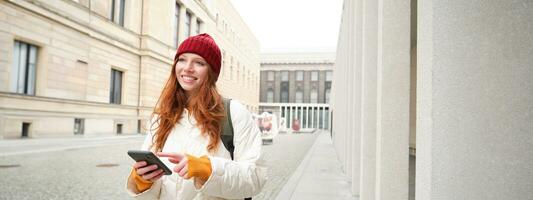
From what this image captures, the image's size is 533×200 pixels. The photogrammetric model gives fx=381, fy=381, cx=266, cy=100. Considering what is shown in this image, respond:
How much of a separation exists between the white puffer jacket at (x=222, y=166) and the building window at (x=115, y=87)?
23.8 m

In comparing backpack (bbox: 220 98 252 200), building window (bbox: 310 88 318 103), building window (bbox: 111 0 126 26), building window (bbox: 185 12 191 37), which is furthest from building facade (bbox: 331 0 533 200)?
building window (bbox: 310 88 318 103)

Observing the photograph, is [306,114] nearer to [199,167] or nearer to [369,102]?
[369,102]

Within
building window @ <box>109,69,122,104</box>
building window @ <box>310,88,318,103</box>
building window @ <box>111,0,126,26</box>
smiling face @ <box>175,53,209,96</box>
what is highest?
building window @ <box>111,0,126,26</box>

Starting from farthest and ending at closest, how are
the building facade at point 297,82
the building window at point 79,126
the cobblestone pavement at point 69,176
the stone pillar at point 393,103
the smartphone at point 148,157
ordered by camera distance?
the building facade at point 297,82 → the building window at point 79,126 → the cobblestone pavement at point 69,176 → the stone pillar at point 393,103 → the smartphone at point 148,157

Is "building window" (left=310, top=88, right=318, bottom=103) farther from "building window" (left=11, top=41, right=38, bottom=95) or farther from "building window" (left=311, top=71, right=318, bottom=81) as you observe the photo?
"building window" (left=11, top=41, right=38, bottom=95)

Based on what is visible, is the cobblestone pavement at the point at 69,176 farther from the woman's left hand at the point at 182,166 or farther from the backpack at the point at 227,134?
the woman's left hand at the point at 182,166

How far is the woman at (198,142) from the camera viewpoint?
1812mm

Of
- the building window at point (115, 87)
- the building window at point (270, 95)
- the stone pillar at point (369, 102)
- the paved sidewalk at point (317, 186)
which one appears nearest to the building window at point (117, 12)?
the building window at point (115, 87)

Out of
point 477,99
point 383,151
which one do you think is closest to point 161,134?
point 477,99

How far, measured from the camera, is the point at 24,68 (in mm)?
17156

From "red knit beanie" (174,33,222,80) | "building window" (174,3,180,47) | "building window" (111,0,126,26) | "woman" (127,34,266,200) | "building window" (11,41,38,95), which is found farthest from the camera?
"building window" (174,3,180,47)

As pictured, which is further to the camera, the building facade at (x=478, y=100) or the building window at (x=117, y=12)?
the building window at (x=117, y=12)

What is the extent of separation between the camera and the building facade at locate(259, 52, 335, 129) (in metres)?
74.4

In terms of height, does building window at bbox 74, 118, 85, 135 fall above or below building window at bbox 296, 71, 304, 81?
below
